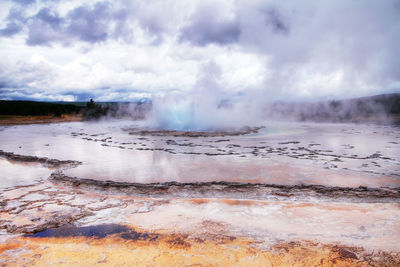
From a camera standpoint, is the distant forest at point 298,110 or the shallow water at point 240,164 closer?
the shallow water at point 240,164

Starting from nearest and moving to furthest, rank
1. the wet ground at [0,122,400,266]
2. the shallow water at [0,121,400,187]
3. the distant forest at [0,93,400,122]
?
1. the wet ground at [0,122,400,266]
2. the shallow water at [0,121,400,187]
3. the distant forest at [0,93,400,122]

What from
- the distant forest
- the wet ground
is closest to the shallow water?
the wet ground

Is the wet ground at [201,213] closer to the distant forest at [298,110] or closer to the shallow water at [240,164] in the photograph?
the shallow water at [240,164]

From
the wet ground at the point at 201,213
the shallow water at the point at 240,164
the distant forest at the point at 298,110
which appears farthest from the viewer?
the distant forest at the point at 298,110

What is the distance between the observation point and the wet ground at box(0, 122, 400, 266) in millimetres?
3422

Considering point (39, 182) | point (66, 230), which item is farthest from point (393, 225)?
point (39, 182)

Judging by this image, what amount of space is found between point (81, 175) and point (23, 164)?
10.2 feet

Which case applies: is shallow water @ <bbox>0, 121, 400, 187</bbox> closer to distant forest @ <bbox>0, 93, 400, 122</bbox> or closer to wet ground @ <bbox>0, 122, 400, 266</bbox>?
wet ground @ <bbox>0, 122, 400, 266</bbox>

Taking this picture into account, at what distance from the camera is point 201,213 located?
463 cm

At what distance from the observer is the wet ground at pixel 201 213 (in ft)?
11.2

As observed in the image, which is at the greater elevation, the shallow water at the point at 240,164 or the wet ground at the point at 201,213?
the shallow water at the point at 240,164

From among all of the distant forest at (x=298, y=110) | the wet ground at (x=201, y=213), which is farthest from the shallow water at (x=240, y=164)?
the distant forest at (x=298, y=110)

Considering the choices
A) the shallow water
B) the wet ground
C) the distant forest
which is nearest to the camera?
the wet ground

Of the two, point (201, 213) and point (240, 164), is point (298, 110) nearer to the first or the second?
point (240, 164)
